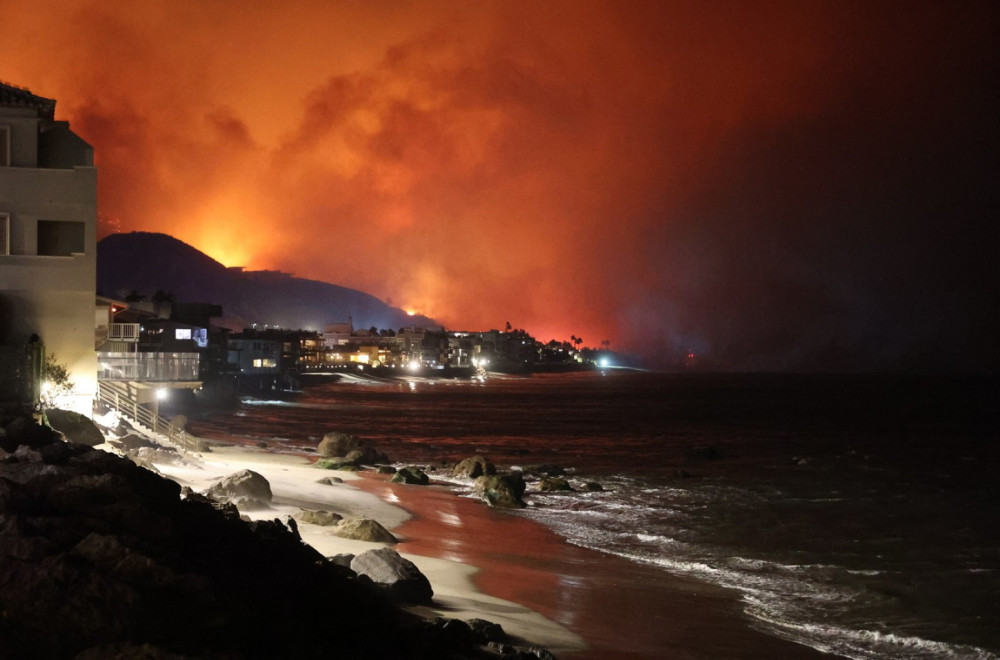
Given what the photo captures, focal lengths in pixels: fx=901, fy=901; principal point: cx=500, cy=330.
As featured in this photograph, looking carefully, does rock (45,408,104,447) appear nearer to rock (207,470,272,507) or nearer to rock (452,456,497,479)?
rock (207,470,272,507)

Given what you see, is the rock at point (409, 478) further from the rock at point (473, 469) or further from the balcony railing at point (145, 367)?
the balcony railing at point (145, 367)

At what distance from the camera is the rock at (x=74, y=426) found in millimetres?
23516

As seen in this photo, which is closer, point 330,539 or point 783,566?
point 330,539

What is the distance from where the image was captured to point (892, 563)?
2411 centimetres

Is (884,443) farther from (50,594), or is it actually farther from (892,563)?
(50,594)

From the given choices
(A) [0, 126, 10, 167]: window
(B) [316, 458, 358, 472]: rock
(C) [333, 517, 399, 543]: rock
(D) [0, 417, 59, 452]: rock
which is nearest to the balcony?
(B) [316, 458, 358, 472]: rock

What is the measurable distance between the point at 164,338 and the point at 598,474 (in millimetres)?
53465

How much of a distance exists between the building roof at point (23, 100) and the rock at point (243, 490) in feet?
40.1

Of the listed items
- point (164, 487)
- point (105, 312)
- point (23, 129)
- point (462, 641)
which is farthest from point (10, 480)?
point (105, 312)

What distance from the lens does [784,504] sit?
34969mm

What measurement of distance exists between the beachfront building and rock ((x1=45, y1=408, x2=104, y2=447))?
200 cm

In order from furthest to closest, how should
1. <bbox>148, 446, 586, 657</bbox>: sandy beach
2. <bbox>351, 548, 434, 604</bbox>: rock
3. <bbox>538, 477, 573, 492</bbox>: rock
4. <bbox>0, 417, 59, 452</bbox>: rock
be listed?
1. <bbox>538, 477, 573, 492</bbox>: rock
2. <bbox>0, 417, 59, 452</bbox>: rock
3. <bbox>148, 446, 586, 657</bbox>: sandy beach
4. <bbox>351, 548, 434, 604</bbox>: rock

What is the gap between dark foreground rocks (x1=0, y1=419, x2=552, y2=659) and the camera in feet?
29.8

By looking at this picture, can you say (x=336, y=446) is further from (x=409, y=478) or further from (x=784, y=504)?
(x=784, y=504)
